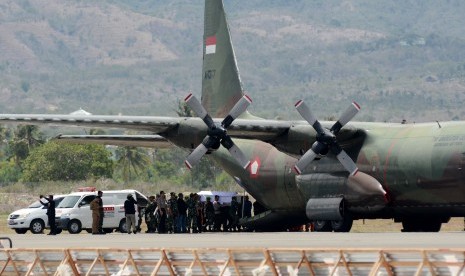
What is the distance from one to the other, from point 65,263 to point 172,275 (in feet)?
8.01

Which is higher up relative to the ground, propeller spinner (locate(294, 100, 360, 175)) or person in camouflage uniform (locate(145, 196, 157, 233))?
propeller spinner (locate(294, 100, 360, 175))

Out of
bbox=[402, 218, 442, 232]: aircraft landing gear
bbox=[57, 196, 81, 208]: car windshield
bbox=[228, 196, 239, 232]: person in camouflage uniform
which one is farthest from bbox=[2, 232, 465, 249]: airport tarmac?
bbox=[57, 196, 81, 208]: car windshield

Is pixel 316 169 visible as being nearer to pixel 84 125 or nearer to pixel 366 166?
pixel 366 166

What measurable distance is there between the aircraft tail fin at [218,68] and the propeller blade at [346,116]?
24.6 feet

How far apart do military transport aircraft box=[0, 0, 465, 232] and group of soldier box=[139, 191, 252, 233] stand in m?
2.60

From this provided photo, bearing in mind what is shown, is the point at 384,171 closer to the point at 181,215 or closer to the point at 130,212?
the point at 181,215

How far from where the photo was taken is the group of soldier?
160 feet

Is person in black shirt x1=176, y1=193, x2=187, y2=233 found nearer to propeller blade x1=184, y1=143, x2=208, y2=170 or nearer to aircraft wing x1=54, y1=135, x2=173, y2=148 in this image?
aircraft wing x1=54, y1=135, x2=173, y2=148

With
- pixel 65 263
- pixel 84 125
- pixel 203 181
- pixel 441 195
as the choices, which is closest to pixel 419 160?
pixel 441 195

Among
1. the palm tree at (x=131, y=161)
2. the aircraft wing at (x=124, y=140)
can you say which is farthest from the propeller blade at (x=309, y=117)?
the palm tree at (x=131, y=161)

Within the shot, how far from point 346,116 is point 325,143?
1195mm

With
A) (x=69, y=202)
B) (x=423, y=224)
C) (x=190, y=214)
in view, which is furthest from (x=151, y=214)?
(x=423, y=224)

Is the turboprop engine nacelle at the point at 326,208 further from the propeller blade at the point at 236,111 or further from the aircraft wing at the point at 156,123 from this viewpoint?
the propeller blade at the point at 236,111

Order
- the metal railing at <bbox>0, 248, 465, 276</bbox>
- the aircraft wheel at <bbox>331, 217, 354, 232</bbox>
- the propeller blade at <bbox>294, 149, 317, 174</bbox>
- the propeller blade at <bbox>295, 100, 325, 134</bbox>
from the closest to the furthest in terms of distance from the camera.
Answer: the metal railing at <bbox>0, 248, 465, 276</bbox> < the propeller blade at <bbox>294, 149, 317, 174</bbox> < the propeller blade at <bbox>295, 100, 325, 134</bbox> < the aircraft wheel at <bbox>331, 217, 354, 232</bbox>
